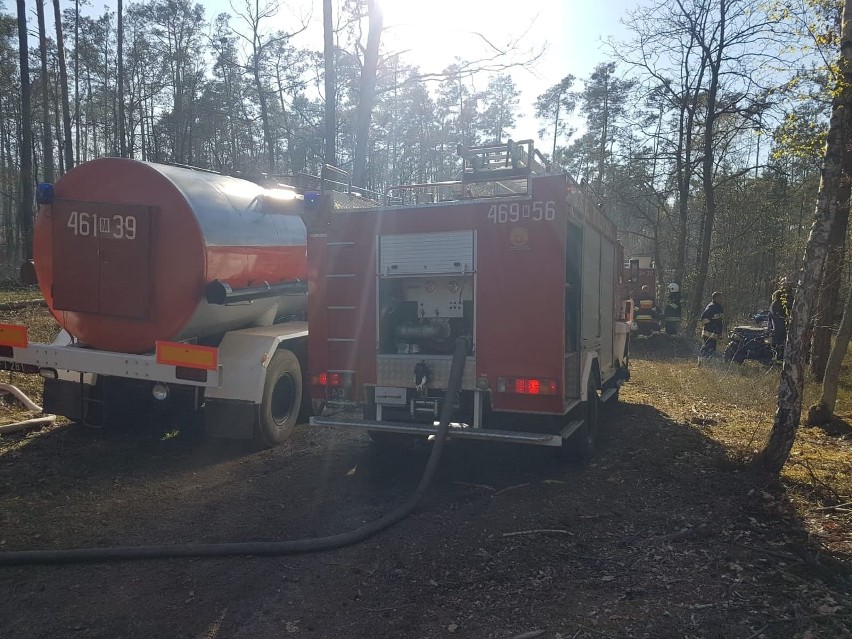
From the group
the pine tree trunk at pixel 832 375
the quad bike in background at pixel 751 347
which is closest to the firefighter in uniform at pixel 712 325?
the quad bike in background at pixel 751 347

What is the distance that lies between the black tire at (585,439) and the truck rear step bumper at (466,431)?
231 millimetres

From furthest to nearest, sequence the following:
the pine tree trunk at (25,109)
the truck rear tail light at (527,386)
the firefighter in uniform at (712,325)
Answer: the pine tree trunk at (25,109) → the firefighter in uniform at (712,325) → the truck rear tail light at (527,386)

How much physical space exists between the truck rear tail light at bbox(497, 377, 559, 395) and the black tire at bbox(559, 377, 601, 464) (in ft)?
3.31

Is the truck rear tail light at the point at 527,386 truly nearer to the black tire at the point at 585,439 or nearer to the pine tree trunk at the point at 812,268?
the black tire at the point at 585,439

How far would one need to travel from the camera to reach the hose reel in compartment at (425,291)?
5.71 metres

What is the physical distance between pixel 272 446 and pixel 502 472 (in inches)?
108

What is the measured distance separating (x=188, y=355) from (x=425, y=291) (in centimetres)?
242

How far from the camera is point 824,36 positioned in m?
6.29

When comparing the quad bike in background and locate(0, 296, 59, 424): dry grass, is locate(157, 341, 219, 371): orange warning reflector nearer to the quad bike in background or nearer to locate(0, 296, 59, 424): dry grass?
locate(0, 296, 59, 424): dry grass

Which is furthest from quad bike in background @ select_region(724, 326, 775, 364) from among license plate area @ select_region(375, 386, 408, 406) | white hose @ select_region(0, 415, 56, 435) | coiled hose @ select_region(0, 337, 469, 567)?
white hose @ select_region(0, 415, 56, 435)

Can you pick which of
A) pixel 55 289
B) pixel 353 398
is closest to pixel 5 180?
pixel 55 289

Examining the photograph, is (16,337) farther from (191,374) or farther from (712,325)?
(712,325)

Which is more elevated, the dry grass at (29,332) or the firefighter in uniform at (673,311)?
the firefighter in uniform at (673,311)

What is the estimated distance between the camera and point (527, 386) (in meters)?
5.42
